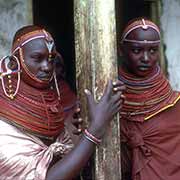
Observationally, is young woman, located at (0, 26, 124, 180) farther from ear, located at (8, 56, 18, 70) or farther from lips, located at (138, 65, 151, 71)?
lips, located at (138, 65, 151, 71)

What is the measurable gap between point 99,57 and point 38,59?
0.37 meters

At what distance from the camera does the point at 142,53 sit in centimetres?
414

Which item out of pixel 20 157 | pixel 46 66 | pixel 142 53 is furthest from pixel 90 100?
pixel 142 53

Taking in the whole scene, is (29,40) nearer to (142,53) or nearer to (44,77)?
(44,77)

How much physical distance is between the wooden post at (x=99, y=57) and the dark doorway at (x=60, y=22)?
2864 millimetres

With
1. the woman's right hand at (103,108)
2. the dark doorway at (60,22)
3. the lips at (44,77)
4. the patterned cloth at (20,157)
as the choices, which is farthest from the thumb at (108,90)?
the dark doorway at (60,22)

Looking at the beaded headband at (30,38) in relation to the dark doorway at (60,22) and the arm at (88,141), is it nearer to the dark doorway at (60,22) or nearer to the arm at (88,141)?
the arm at (88,141)

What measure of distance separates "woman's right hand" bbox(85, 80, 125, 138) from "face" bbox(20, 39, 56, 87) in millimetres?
286

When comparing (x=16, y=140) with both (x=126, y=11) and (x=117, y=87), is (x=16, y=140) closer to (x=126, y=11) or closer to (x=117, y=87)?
(x=117, y=87)

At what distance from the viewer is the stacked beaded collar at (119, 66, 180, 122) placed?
4160 mm

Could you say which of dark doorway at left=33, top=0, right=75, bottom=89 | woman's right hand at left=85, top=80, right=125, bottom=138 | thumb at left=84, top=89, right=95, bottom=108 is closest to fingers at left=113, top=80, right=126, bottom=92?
woman's right hand at left=85, top=80, right=125, bottom=138

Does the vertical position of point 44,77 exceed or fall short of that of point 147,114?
it exceeds it

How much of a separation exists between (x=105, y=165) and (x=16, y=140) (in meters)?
0.53

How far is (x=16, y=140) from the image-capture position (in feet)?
12.3
